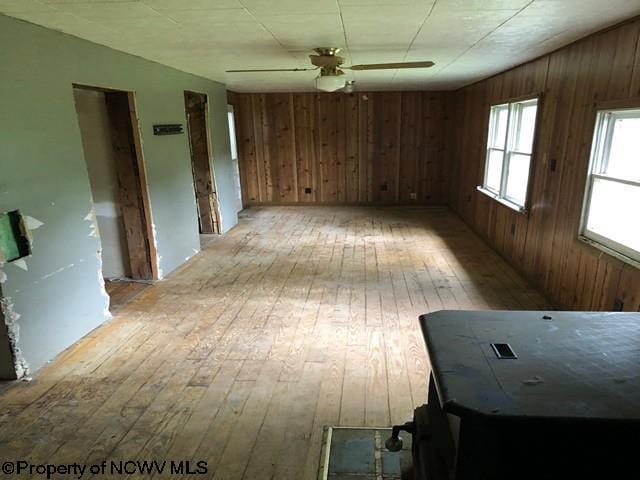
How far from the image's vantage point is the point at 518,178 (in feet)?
15.4

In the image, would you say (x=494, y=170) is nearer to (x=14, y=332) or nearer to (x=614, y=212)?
(x=614, y=212)

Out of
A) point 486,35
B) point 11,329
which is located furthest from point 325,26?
point 11,329

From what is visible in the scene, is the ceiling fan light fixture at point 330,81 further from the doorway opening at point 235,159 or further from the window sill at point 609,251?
the doorway opening at point 235,159

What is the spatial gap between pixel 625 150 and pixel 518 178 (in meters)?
1.98

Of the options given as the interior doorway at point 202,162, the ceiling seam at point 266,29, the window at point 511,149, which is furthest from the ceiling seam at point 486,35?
the interior doorway at point 202,162

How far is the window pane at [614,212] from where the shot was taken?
262 centimetres

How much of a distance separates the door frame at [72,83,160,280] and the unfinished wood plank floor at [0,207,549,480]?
30 centimetres

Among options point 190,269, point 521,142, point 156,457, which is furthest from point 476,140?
point 156,457

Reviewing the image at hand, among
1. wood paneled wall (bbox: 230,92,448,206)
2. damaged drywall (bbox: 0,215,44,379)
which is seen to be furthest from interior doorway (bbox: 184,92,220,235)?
damaged drywall (bbox: 0,215,44,379)

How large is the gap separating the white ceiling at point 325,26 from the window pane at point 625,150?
65cm

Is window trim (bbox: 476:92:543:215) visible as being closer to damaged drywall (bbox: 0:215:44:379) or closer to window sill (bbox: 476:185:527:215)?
window sill (bbox: 476:185:527:215)

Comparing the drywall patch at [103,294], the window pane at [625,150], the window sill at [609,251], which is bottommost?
the drywall patch at [103,294]

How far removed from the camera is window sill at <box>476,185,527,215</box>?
14.1 feet

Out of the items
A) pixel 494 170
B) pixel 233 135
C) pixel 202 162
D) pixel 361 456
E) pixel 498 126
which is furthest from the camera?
pixel 233 135
